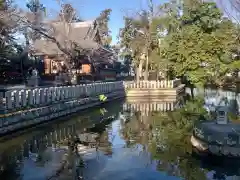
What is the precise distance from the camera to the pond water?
7078 millimetres

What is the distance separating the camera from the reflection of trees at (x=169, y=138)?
7488mm

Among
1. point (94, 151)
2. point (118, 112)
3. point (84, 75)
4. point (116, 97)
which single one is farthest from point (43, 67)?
point (94, 151)

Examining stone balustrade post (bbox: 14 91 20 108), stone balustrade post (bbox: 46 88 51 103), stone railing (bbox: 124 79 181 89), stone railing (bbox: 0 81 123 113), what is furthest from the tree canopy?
stone balustrade post (bbox: 14 91 20 108)

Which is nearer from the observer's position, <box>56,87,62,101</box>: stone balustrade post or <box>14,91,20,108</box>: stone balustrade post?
<box>14,91,20,108</box>: stone balustrade post

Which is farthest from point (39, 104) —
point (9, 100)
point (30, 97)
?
point (9, 100)

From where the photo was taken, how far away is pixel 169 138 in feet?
35.1

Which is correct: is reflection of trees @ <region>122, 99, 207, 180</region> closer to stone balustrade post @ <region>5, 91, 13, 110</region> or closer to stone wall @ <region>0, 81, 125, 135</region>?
stone wall @ <region>0, 81, 125, 135</region>

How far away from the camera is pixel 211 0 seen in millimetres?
32000

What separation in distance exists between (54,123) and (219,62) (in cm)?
1971

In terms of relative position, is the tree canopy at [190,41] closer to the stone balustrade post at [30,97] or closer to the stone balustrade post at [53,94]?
the stone balustrade post at [53,94]

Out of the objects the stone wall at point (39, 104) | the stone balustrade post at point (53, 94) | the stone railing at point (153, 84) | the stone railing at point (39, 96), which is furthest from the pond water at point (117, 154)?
the stone railing at point (153, 84)

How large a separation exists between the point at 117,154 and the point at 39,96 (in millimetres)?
6081

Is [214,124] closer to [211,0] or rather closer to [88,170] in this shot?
[88,170]

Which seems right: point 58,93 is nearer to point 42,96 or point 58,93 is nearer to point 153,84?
point 42,96
